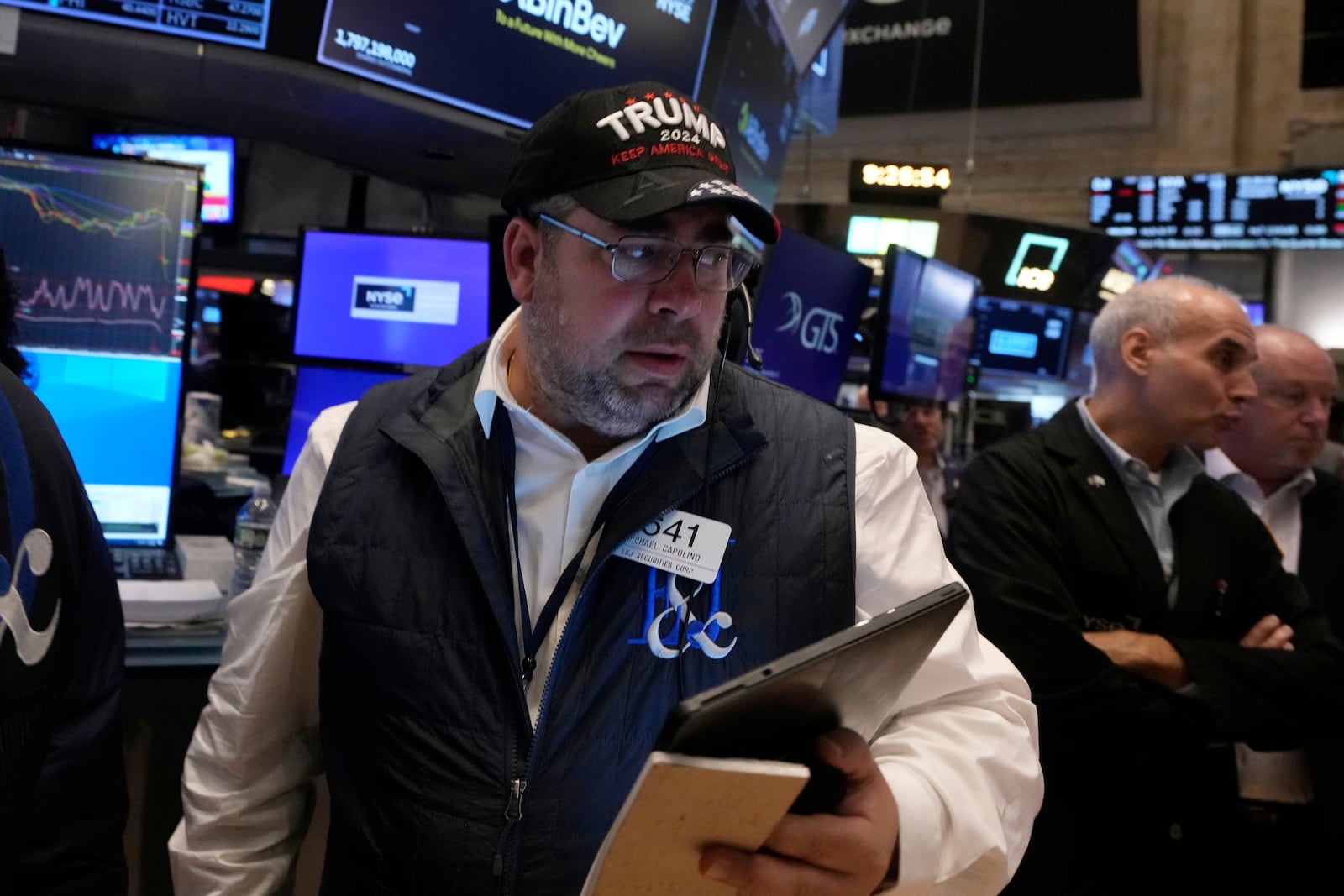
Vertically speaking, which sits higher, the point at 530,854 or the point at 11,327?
the point at 11,327

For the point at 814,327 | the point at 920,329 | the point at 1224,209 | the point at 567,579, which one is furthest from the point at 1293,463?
the point at 1224,209

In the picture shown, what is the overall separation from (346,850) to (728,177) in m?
1.00

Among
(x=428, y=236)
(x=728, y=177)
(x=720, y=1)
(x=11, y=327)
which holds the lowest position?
(x=11, y=327)

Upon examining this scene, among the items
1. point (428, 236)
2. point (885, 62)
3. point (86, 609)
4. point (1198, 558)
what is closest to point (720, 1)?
point (428, 236)

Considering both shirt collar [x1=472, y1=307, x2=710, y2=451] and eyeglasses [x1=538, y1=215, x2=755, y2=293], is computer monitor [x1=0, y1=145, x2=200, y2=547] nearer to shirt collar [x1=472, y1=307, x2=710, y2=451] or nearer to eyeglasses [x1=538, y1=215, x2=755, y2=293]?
shirt collar [x1=472, y1=307, x2=710, y2=451]

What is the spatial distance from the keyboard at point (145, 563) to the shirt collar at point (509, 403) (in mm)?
1003

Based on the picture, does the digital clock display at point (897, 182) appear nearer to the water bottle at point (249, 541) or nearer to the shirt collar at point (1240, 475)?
the shirt collar at point (1240, 475)

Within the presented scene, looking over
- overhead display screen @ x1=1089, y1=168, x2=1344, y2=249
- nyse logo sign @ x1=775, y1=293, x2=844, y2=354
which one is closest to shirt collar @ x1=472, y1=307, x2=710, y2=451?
nyse logo sign @ x1=775, y1=293, x2=844, y2=354

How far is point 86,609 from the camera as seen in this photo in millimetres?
1224

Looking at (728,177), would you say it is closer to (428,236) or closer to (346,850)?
(346,850)

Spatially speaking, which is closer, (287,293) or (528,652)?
(528,652)

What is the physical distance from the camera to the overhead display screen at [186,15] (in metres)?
2.55

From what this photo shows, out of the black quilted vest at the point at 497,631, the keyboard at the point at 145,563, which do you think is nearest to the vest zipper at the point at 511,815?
the black quilted vest at the point at 497,631

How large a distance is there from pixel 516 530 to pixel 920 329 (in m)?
2.38
